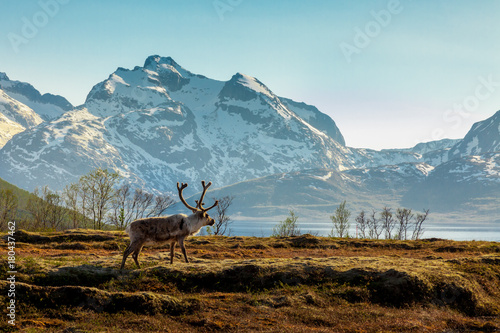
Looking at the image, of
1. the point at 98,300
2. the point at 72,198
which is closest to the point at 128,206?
the point at 72,198

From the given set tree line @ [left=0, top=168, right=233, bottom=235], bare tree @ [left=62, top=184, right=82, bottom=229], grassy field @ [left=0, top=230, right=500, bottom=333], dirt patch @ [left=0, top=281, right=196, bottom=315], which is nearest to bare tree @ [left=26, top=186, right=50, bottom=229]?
tree line @ [left=0, top=168, right=233, bottom=235]

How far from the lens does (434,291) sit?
65.7 feet

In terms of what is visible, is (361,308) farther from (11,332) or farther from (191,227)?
(11,332)

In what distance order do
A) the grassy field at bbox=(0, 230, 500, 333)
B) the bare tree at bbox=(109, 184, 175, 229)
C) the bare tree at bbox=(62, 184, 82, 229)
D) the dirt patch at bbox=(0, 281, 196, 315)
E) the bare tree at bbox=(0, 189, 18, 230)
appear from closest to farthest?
the grassy field at bbox=(0, 230, 500, 333), the dirt patch at bbox=(0, 281, 196, 315), the bare tree at bbox=(109, 184, 175, 229), the bare tree at bbox=(62, 184, 82, 229), the bare tree at bbox=(0, 189, 18, 230)

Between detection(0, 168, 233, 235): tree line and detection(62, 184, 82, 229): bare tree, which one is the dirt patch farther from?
detection(62, 184, 82, 229): bare tree

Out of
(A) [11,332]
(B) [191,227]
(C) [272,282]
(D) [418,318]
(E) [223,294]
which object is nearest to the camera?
(A) [11,332]

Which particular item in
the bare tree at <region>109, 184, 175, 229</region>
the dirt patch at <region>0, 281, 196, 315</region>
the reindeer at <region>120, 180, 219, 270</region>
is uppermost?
the bare tree at <region>109, 184, 175, 229</region>

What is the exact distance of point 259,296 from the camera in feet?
61.7

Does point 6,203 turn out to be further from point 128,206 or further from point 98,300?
point 98,300

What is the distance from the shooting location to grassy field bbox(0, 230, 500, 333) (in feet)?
52.1

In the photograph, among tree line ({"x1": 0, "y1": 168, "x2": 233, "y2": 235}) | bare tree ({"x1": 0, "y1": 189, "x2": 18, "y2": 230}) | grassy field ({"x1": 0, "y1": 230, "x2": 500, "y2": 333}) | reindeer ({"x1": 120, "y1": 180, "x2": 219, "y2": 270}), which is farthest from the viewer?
bare tree ({"x1": 0, "y1": 189, "x2": 18, "y2": 230})

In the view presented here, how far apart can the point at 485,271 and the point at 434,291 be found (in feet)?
19.9

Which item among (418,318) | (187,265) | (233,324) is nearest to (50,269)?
(187,265)

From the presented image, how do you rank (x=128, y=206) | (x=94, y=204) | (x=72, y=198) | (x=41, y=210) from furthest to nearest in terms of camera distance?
1. (x=41, y=210)
2. (x=128, y=206)
3. (x=72, y=198)
4. (x=94, y=204)
